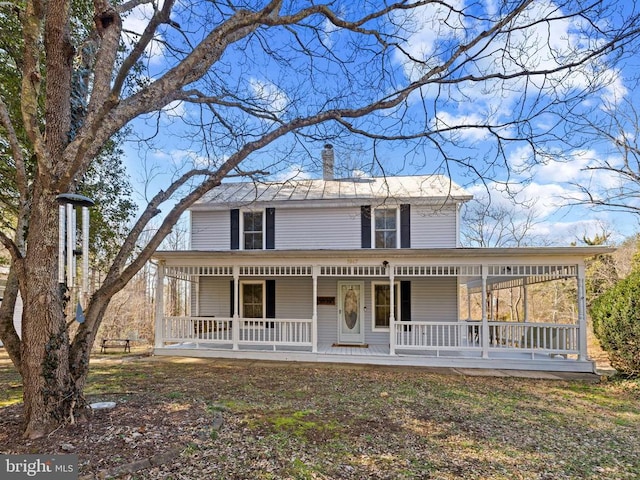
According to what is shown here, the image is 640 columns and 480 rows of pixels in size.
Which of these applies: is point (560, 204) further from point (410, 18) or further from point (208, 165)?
point (208, 165)

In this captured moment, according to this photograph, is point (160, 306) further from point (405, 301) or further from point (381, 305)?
point (405, 301)

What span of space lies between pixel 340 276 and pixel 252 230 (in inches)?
136

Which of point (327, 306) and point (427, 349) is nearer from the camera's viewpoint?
point (427, 349)

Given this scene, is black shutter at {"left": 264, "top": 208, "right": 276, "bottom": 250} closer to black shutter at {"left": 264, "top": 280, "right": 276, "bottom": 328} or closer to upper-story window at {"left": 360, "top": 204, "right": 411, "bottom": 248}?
black shutter at {"left": 264, "top": 280, "right": 276, "bottom": 328}

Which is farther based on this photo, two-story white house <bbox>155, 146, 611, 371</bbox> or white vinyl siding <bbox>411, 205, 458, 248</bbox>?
white vinyl siding <bbox>411, 205, 458, 248</bbox>

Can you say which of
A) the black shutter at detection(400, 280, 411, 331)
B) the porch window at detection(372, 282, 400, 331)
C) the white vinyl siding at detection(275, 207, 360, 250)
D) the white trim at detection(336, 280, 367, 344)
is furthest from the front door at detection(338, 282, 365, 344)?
the white vinyl siding at detection(275, 207, 360, 250)

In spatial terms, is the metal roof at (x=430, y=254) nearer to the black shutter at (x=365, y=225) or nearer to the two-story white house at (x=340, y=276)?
the two-story white house at (x=340, y=276)

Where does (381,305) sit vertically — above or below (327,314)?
above

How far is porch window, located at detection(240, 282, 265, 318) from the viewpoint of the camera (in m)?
12.5

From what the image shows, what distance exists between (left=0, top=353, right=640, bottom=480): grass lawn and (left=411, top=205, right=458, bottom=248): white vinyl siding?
4.84 meters

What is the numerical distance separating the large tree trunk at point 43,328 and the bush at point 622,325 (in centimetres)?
954

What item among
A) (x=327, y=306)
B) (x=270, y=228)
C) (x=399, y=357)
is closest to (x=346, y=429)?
(x=399, y=357)

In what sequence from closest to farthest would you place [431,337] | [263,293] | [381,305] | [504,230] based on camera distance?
[431,337] → [381,305] → [263,293] → [504,230]

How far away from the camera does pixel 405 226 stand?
38.9 feet
